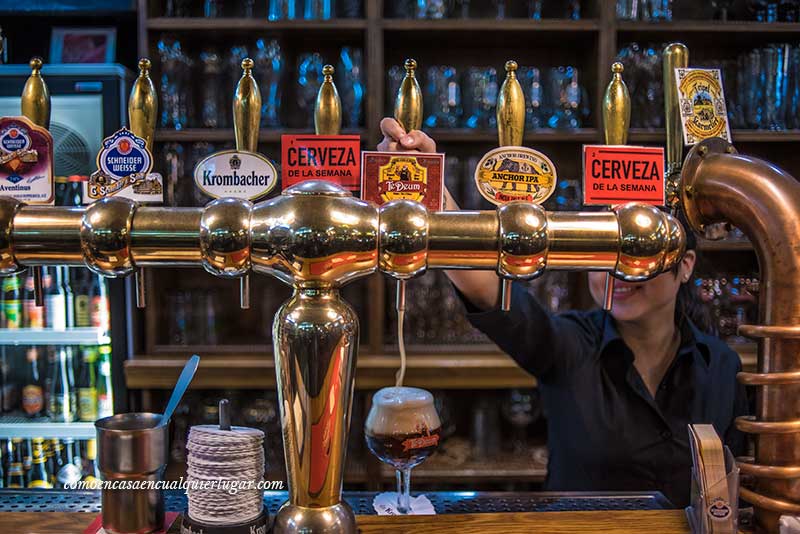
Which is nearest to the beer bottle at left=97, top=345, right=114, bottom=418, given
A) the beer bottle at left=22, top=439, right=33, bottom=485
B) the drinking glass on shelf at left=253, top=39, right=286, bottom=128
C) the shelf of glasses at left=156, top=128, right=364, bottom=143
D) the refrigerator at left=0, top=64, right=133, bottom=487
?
the refrigerator at left=0, top=64, right=133, bottom=487

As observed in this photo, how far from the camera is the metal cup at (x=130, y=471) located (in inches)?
24.6

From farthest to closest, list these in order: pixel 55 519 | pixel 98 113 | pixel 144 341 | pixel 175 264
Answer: pixel 144 341, pixel 98 113, pixel 55 519, pixel 175 264

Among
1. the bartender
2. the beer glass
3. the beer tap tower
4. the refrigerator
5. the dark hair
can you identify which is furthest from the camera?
the refrigerator

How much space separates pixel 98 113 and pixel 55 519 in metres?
1.96

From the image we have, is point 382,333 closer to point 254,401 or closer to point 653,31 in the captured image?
point 254,401

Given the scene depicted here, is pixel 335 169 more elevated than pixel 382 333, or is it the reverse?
pixel 335 169

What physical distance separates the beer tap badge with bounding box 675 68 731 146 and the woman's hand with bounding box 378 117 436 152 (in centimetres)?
23

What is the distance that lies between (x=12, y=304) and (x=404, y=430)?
2.15 meters

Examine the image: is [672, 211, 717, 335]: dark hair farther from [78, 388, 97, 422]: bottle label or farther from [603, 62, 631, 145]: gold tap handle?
[78, 388, 97, 422]: bottle label

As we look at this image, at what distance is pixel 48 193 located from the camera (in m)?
0.59

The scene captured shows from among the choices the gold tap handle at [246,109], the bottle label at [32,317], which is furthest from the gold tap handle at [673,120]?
the bottle label at [32,317]

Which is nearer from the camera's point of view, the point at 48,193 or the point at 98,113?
the point at 48,193

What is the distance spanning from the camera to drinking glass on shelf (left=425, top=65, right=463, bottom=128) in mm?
2434

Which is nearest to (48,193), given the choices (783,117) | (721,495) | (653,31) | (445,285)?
(721,495)
